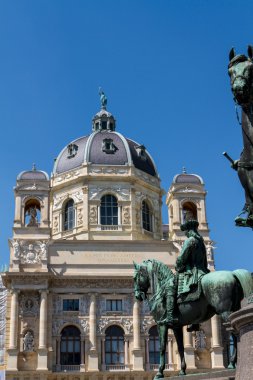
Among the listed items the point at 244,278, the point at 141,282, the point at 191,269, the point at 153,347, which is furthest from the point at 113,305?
the point at 244,278

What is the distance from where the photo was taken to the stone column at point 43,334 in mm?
44750

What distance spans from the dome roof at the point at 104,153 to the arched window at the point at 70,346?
50.1ft

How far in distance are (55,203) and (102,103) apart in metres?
14.7

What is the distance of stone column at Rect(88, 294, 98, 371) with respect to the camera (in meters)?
45.6

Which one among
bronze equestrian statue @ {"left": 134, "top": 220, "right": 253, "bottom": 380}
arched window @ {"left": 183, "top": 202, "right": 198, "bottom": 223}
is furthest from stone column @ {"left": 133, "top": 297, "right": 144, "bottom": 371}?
bronze equestrian statue @ {"left": 134, "top": 220, "right": 253, "bottom": 380}

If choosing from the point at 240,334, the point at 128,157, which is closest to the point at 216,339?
the point at 128,157

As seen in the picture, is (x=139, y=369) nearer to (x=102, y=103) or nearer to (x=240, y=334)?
(x=102, y=103)

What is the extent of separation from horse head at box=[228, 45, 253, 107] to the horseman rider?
4716 millimetres

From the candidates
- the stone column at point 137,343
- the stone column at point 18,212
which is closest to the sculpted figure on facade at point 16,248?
the stone column at point 18,212

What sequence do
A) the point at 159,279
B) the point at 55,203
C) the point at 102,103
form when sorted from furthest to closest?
the point at 102,103 → the point at 55,203 → the point at 159,279

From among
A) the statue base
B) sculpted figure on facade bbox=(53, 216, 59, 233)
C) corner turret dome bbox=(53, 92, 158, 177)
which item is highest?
corner turret dome bbox=(53, 92, 158, 177)

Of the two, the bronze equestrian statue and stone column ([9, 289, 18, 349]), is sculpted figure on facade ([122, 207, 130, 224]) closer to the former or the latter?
stone column ([9, 289, 18, 349])

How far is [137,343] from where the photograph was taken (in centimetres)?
4697

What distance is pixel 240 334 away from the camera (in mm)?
8633
